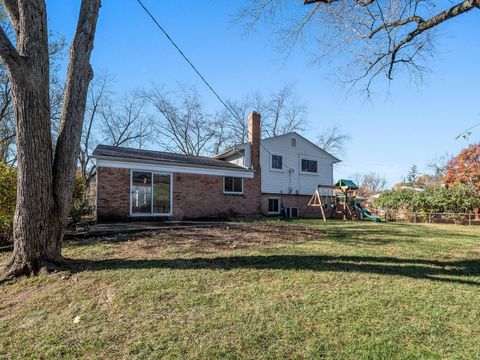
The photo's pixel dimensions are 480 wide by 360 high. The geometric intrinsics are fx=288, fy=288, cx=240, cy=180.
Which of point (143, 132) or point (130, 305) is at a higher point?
point (143, 132)

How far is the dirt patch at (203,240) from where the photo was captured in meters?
6.40

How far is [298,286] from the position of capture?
4102mm

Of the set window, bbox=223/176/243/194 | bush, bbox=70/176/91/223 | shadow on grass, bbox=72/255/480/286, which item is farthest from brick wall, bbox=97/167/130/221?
shadow on grass, bbox=72/255/480/286

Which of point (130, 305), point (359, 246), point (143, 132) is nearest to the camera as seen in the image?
point (130, 305)

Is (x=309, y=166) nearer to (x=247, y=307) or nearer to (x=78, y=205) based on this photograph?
(x=78, y=205)

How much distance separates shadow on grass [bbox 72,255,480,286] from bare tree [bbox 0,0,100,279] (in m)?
0.79

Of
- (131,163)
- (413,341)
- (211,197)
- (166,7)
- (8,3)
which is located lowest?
(413,341)

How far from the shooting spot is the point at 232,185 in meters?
15.2

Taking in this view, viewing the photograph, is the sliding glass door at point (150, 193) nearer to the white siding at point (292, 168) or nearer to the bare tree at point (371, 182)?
the white siding at point (292, 168)

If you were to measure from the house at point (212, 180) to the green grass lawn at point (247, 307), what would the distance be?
6139 mm

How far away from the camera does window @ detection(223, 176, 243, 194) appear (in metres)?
14.9

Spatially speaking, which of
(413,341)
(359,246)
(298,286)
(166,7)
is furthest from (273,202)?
(413,341)

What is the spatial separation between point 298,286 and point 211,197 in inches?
405

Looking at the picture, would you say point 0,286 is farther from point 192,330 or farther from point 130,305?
point 192,330
